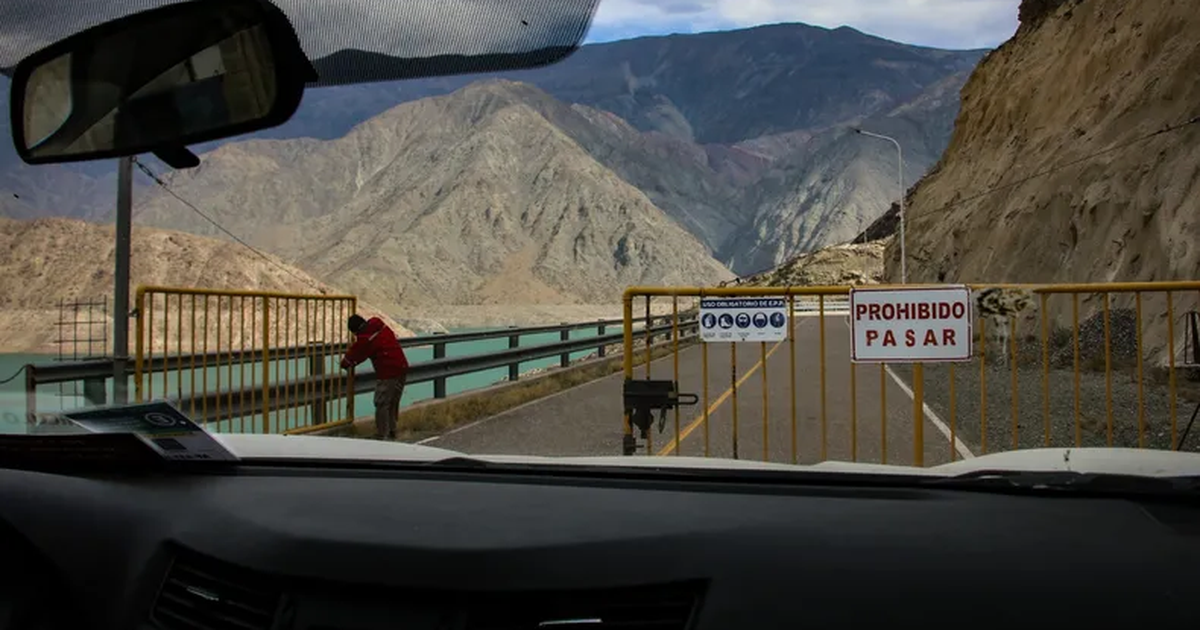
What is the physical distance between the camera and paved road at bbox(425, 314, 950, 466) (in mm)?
9461

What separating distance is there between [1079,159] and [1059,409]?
17928mm

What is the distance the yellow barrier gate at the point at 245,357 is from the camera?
27.5 ft

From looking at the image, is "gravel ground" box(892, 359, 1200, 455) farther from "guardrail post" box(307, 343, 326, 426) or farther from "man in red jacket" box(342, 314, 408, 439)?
"guardrail post" box(307, 343, 326, 426)

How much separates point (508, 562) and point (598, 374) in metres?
16.7

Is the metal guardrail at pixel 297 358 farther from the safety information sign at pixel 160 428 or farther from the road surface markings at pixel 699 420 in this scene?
the safety information sign at pixel 160 428

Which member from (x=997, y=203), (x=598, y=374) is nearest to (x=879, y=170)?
(x=997, y=203)

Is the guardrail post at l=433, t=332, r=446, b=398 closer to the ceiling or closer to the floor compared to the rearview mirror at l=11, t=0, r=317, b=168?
closer to the floor

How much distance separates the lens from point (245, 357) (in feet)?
31.2

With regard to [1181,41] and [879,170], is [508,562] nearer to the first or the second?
[1181,41]

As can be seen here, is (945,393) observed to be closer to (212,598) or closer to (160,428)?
(160,428)

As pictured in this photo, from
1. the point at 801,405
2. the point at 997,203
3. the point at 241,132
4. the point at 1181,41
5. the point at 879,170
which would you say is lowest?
the point at 801,405

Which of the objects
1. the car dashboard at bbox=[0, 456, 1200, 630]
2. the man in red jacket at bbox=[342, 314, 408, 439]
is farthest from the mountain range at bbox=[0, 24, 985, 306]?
the man in red jacket at bbox=[342, 314, 408, 439]

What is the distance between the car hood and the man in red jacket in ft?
25.0

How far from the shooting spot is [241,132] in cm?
236
